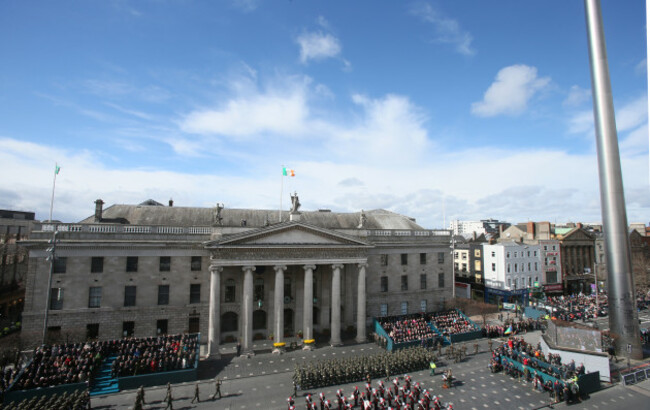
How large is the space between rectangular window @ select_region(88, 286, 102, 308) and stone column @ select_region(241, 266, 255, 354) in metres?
13.1

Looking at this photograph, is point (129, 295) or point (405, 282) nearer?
point (129, 295)

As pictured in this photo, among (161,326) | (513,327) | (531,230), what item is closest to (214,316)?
(161,326)

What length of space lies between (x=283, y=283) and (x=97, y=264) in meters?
17.4

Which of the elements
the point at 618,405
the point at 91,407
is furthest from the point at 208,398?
the point at 618,405

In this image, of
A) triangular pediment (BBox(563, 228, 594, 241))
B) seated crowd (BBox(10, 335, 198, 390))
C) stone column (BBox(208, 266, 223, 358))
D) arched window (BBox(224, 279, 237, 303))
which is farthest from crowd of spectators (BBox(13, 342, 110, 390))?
triangular pediment (BBox(563, 228, 594, 241))

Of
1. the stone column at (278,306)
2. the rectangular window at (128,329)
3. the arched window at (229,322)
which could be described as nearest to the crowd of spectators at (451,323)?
the stone column at (278,306)

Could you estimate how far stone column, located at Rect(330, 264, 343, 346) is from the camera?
35500 mm

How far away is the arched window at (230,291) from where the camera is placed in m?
35.6

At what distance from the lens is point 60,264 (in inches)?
1224

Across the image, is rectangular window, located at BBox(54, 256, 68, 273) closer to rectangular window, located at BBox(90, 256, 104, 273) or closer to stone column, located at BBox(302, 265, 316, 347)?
rectangular window, located at BBox(90, 256, 104, 273)

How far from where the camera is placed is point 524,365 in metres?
27.2

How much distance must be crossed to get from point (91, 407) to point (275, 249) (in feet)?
58.6

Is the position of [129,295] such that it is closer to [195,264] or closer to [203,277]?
[195,264]

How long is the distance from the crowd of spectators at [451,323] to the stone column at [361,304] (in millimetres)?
8413
